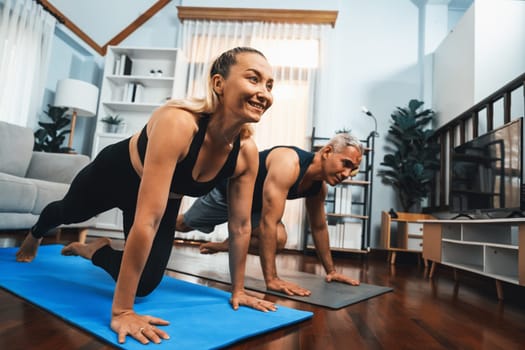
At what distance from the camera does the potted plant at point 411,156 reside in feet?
12.3

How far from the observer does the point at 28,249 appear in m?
1.78

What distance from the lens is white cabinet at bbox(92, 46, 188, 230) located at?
4223 millimetres

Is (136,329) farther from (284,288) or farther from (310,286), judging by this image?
(310,286)

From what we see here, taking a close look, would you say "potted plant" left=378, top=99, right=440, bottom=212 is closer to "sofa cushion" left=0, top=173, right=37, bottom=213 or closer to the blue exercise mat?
the blue exercise mat

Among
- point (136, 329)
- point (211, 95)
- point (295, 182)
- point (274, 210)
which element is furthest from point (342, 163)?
point (136, 329)

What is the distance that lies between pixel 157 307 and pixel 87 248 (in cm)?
58

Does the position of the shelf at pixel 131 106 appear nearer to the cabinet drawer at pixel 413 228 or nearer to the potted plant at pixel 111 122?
the potted plant at pixel 111 122

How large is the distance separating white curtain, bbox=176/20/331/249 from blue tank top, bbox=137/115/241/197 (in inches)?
117

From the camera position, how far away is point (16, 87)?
3605 millimetres

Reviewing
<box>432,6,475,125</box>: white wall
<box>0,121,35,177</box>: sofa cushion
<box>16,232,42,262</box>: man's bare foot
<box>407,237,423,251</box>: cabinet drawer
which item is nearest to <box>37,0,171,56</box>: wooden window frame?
<box>0,121,35,177</box>: sofa cushion

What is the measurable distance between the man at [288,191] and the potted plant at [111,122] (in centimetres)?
255

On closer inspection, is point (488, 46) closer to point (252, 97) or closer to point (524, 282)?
point (524, 282)

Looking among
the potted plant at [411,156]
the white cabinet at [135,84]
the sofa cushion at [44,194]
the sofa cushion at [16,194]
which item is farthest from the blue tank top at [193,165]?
the white cabinet at [135,84]

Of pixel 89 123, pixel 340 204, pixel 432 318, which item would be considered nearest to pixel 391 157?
pixel 340 204
